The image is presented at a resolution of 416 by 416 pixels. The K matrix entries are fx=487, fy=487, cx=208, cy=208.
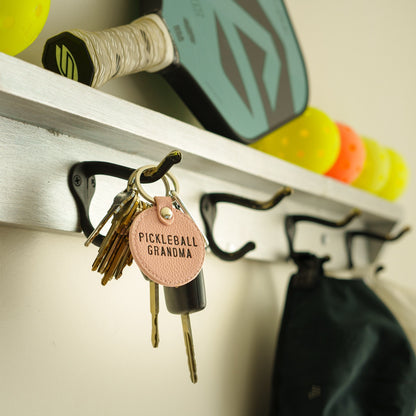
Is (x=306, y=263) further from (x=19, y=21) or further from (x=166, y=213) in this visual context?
(x=19, y=21)

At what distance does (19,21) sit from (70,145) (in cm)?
13

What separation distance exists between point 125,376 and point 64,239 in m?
0.17

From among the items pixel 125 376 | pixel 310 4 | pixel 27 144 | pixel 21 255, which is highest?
pixel 310 4

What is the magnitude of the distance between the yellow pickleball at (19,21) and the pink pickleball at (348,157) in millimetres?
480

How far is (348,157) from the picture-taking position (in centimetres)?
73

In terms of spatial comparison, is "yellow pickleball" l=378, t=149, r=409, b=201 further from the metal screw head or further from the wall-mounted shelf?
the metal screw head

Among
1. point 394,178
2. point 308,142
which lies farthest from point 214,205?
point 394,178

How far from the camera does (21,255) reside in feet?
1.54

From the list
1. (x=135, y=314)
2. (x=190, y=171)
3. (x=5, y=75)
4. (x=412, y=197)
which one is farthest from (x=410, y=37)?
(x=5, y=75)

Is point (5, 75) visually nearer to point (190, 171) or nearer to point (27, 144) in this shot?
point (27, 144)

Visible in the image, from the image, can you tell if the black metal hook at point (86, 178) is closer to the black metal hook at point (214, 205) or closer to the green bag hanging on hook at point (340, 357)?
the black metal hook at point (214, 205)

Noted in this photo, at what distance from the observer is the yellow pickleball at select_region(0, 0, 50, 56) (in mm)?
361

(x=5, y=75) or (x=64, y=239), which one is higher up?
(x=5, y=75)

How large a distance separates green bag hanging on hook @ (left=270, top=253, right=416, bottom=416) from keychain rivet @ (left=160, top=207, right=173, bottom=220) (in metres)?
0.34
